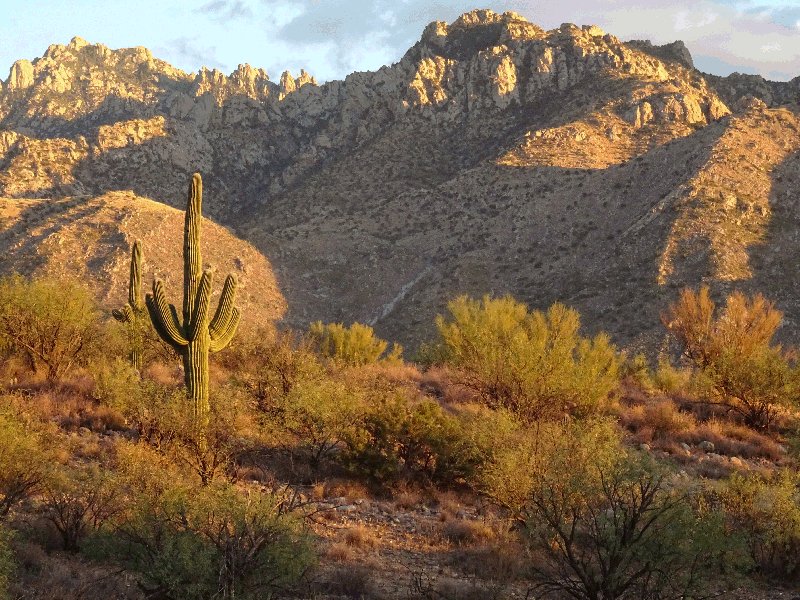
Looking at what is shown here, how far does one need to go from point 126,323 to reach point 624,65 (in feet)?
226

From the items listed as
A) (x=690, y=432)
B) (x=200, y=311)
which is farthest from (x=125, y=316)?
(x=690, y=432)

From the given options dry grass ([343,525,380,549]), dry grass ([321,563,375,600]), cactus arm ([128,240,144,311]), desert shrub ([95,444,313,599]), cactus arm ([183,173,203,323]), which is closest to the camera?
desert shrub ([95,444,313,599])

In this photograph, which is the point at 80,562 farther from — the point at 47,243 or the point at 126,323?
the point at 47,243

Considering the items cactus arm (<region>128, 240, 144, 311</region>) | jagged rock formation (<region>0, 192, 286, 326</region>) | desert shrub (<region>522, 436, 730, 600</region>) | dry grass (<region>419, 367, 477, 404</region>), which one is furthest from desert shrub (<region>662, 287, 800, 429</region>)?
jagged rock formation (<region>0, 192, 286, 326</region>)

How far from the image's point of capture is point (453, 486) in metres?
12.9

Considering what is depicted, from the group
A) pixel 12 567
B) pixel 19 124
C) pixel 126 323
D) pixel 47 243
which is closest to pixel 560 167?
pixel 47 243

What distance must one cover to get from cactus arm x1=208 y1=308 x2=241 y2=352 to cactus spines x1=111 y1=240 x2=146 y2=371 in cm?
466

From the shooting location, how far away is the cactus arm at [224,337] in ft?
45.5

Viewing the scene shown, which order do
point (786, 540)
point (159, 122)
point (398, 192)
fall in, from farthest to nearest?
point (159, 122) → point (398, 192) → point (786, 540)

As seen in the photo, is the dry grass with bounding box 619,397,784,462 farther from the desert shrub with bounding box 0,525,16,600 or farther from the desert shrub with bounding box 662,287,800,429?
the desert shrub with bounding box 0,525,16,600

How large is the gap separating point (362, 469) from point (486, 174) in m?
49.3

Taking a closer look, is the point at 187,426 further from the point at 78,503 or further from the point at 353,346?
the point at 353,346

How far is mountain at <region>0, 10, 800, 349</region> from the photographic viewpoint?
42.2 metres

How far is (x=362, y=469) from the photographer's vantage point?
1276 centimetres
